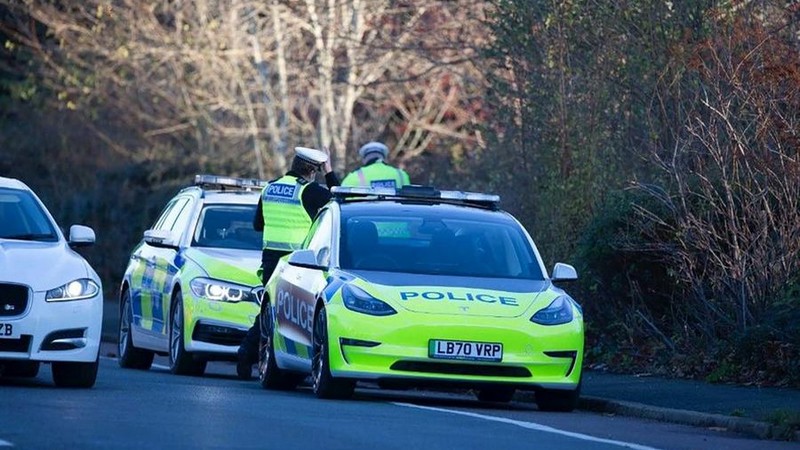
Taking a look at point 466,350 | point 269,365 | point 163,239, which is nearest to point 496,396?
point 269,365

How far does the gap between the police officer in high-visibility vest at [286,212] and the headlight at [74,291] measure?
2.51 metres

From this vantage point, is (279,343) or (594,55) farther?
(594,55)

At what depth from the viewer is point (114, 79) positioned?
114 feet

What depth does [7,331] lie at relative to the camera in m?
13.6

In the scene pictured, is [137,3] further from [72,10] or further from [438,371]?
[438,371]

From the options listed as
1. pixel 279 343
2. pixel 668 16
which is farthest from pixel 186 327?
pixel 668 16

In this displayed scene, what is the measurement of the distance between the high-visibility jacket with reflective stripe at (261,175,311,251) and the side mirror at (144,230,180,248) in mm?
1709

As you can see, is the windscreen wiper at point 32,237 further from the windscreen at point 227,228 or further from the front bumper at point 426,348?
the windscreen at point 227,228

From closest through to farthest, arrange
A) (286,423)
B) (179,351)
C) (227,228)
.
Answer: (286,423) < (179,351) < (227,228)

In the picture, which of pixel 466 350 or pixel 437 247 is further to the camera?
pixel 437 247

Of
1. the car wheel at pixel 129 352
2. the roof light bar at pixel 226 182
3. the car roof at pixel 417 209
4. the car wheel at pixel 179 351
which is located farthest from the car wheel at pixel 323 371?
the car wheel at pixel 129 352

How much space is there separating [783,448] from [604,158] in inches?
315

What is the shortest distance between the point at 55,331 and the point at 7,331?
351 mm

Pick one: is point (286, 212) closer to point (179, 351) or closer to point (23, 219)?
point (179, 351)
